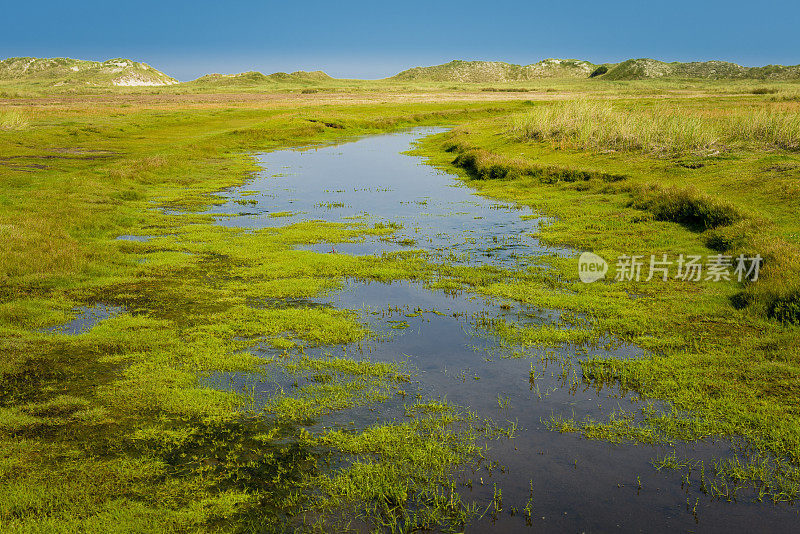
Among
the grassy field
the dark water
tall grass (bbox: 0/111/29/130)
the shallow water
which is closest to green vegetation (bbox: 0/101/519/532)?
the grassy field

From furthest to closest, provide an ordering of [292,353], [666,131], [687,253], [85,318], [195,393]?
[666,131]
[687,253]
[85,318]
[292,353]
[195,393]

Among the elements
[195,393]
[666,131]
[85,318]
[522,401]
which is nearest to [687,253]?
[522,401]

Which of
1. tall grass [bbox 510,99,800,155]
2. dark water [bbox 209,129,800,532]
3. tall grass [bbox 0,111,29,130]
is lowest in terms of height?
dark water [bbox 209,129,800,532]

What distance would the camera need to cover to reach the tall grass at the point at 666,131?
3055 cm

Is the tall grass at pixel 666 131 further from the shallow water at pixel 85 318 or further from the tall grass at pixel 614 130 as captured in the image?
the shallow water at pixel 85 318

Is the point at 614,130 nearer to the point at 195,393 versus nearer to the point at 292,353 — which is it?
the point at 292,353

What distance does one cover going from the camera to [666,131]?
33.3 meters

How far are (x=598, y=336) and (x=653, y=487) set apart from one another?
4956mm

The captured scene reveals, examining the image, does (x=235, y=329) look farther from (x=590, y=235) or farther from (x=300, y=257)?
(x=590, y=235)

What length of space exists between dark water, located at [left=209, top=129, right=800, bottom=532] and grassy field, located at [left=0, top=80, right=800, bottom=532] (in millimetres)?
385

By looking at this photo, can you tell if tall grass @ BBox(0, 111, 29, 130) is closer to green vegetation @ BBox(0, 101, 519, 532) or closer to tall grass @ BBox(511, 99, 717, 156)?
green vegetation @ BBox(0, 101, 519, 532)

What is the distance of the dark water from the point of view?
729 cm

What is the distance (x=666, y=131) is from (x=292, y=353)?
29.6m

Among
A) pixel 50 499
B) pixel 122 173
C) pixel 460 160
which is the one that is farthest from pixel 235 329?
pixel 460 160
